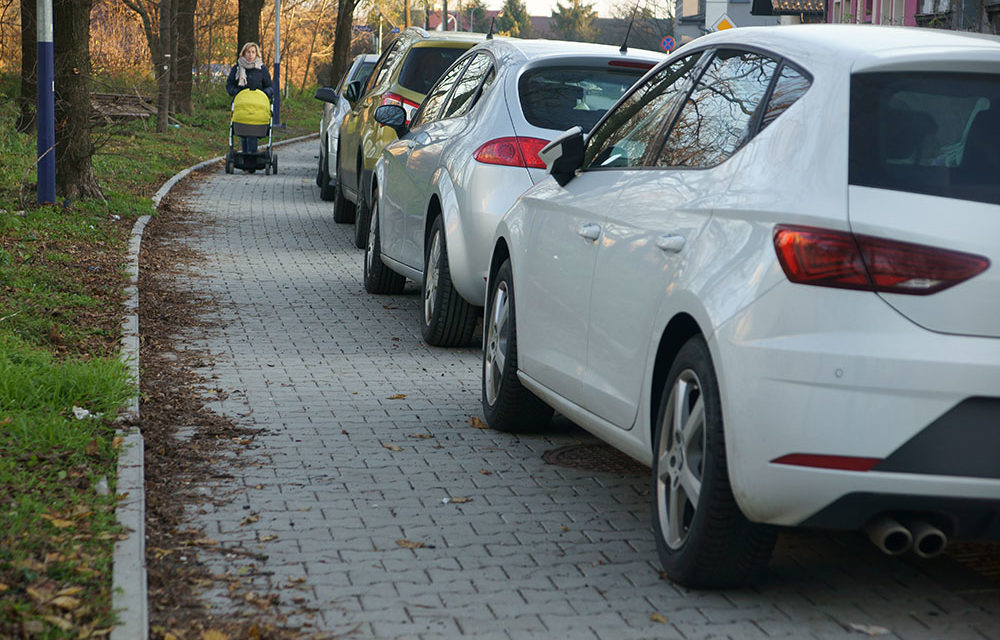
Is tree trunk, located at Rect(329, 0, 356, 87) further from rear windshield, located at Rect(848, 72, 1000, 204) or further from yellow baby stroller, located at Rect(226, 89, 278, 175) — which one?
rear windshield, located at Rect(848, 72, 1000, 204)

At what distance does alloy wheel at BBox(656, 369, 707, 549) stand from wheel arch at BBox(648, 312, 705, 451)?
0.14 meters

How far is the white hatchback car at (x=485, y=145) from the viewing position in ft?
27.4

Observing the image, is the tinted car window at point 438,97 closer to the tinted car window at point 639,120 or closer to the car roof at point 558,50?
the car roof at point 558,50

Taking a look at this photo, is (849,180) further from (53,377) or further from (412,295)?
(412,295)

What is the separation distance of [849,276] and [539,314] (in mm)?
2372

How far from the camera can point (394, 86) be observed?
1378 centimetres

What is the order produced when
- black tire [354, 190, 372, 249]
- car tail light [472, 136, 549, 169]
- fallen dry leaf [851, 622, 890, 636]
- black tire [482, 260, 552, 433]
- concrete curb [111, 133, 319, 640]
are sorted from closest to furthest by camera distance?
1. concrete curb [111, 133, 319, 640]
2. fallen dry leaf [851, 622, 890, 636]
3. black tire [482, 260, 552, 433]
4. car tail light [472, 136, 549, 169]
5. black tire [354, 190, 372, 249]

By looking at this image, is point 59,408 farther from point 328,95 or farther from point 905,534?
point 328,95

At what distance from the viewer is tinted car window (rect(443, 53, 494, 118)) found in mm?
9141

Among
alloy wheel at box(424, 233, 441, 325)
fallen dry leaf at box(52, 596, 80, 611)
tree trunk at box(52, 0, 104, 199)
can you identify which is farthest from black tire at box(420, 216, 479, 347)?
tree trunk at box(52, 0, 104, 199)

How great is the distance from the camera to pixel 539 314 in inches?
241

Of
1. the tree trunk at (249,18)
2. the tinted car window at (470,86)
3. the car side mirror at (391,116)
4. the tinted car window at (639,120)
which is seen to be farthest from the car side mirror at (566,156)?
the tree trunk at (249,18)

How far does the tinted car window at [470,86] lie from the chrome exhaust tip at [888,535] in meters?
5.46

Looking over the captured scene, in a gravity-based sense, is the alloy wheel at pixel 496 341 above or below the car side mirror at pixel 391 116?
below
